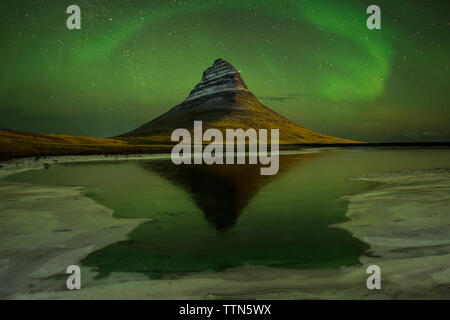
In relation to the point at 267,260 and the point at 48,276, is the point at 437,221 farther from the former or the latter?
the point at 48,276

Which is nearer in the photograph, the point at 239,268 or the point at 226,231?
the point at 239,268

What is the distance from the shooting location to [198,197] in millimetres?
16422

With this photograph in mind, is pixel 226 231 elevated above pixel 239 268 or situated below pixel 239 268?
above

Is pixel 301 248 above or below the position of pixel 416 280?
above

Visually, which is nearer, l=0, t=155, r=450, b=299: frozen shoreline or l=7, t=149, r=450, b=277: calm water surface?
l=0, t=155, r=450, b=299: frozen shoreline

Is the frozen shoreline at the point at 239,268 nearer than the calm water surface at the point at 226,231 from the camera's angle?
Yes

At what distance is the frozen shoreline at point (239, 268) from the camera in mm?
5742

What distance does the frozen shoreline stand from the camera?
5.74m

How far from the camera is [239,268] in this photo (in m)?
6.93

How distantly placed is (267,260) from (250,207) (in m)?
6.39
